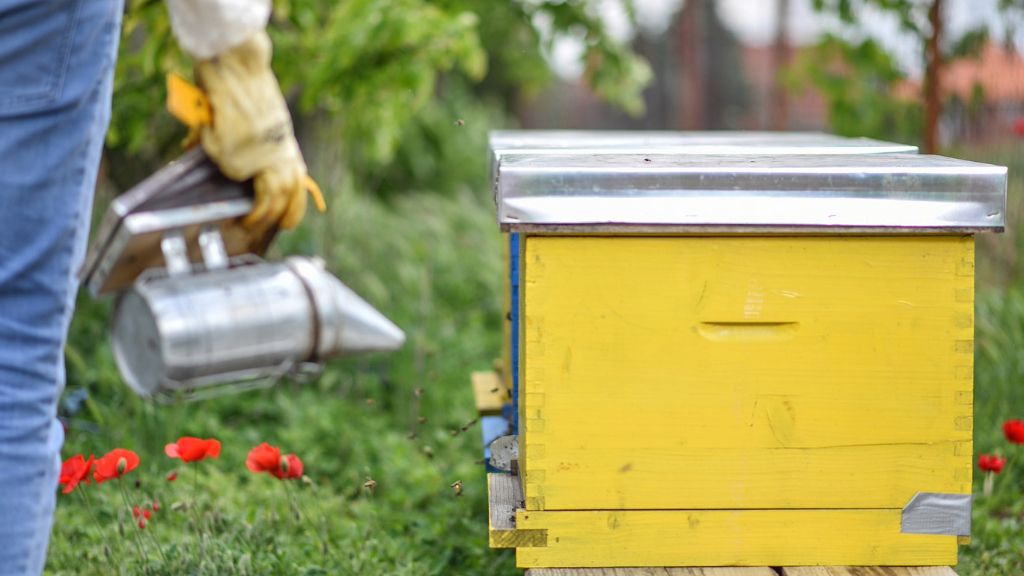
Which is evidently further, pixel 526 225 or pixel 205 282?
pixel 205 282

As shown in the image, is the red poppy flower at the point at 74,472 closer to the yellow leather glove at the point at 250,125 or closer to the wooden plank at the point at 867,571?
the yellow leather glove at the point at 250,125

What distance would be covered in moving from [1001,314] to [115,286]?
2.88m

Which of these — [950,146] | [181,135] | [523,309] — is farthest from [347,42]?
[950,146]

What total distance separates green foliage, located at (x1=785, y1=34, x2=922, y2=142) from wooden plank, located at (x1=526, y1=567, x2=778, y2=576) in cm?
304

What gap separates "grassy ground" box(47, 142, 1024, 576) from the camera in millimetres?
2262

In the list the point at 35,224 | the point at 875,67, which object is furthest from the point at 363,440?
the point at 875,67

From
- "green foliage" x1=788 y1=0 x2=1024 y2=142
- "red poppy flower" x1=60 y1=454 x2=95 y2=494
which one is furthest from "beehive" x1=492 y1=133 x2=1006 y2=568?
"green foliage" x1=788 y1=0 x2=1024 y2=142

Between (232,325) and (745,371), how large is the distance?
3.48ft

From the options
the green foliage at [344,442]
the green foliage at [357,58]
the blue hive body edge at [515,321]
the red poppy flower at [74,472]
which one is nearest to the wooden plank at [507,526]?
the blue hive body edge at [515,321]

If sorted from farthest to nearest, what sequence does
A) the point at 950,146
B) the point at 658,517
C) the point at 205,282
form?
1. the point at 950,146
2. the point at 205,282
3. the point at 658,517

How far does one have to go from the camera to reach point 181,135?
3980mm

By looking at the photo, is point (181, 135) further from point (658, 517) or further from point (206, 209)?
point (658, 517)

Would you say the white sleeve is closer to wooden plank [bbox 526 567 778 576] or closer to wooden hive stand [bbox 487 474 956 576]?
wooden hive stand [bbox 487 474 956 576]

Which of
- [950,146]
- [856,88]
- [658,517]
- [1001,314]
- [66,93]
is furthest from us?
[950,146]
